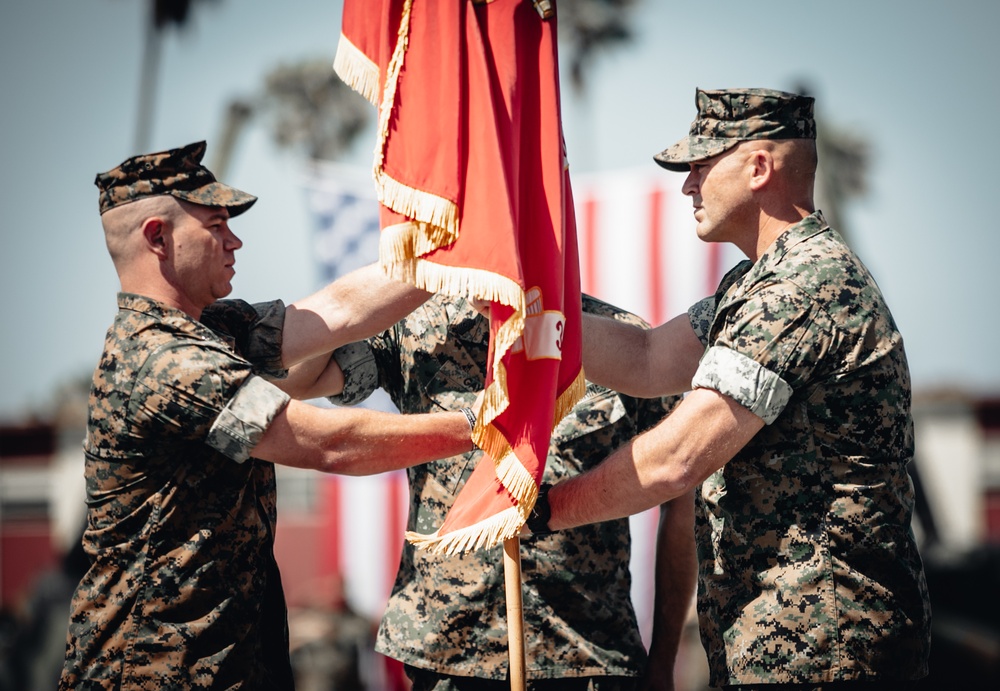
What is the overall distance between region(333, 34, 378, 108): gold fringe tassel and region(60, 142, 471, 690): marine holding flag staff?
18.8 inches

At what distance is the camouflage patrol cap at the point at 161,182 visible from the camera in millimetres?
3787

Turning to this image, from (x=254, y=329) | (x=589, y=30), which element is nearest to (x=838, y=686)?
(x=254, y=329)

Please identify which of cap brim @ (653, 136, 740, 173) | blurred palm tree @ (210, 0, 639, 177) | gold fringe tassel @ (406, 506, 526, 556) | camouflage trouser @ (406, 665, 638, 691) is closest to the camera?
gold fringe tassel @ (406, 506, 526, 556)

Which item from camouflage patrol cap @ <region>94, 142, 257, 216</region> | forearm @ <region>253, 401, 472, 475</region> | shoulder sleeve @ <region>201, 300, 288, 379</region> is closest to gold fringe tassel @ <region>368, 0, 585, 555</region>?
forearm @ <region>253, 401, 472, 475</region>

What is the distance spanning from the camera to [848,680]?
3449 mm

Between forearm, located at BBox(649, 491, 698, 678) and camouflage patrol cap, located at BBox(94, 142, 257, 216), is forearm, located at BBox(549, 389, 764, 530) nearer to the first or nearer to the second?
forearm, located at BBox(649, 491, 698, 678)

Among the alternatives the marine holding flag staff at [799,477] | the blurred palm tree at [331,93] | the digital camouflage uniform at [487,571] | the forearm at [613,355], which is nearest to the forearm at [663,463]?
→ the marine holding flag staff at [799,477]

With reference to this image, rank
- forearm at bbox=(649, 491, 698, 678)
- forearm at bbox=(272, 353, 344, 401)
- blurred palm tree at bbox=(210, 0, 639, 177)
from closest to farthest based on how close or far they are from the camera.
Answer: forearm at bbox=(272, 353, 344, 401) < forearm at bbox=(649, 491, 698, 678) < blurred palm tree at bbox=(210, 0, 639, 177)

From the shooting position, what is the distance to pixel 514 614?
3701 millimetres

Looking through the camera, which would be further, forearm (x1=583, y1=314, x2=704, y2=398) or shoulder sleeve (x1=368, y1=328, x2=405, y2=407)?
shoulder sleeve (x1=368, y1=328, x2=405, y2=407)

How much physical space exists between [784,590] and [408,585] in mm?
1284

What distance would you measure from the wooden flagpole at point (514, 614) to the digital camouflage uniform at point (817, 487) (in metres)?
0.57

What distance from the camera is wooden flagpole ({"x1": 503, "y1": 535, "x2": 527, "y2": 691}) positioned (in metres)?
3.68

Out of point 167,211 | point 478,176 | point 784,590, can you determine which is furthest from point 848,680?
point 167,211
